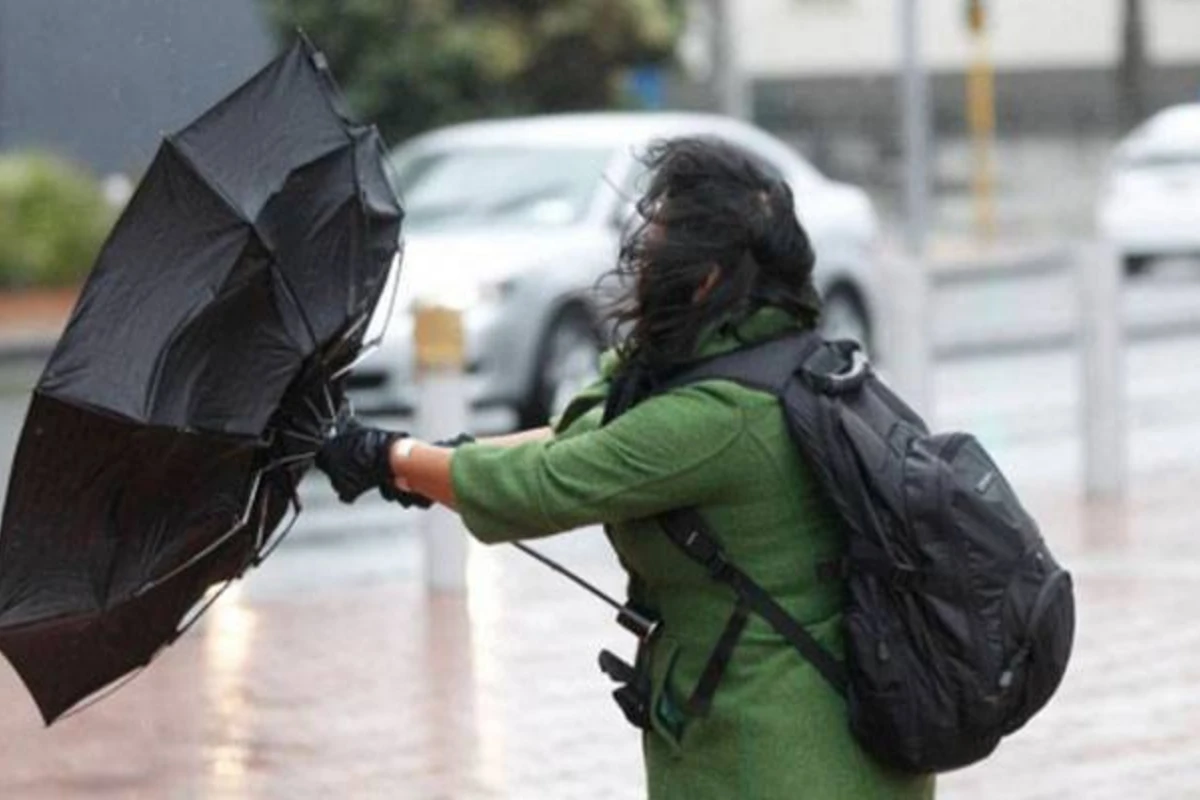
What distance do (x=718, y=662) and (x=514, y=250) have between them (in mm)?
14627

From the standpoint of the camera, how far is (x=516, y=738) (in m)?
9.38

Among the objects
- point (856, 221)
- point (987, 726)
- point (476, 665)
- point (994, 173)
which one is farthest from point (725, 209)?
point (994, 173)

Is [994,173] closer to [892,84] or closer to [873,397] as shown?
[892,84]

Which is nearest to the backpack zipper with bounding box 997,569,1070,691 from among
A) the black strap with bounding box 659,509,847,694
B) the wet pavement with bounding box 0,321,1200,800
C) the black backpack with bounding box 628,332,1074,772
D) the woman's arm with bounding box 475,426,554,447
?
the black backpack with bounding box 628,332,1074,772

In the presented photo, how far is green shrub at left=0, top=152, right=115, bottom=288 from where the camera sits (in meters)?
29.0

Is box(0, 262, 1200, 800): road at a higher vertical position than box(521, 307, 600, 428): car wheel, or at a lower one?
higher

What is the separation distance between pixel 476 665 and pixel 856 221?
487 inches

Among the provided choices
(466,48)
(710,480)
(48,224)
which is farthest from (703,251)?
(466,48)

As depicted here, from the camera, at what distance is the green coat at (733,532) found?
465 cm

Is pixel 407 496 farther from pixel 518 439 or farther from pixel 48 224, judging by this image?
pixel 48 224

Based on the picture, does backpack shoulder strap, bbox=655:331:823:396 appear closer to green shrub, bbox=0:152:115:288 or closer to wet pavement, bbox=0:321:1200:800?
wet pavement, bbox=0:321:1200:800

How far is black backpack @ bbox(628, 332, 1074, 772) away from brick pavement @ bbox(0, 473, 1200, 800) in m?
3.93

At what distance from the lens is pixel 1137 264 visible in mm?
35344

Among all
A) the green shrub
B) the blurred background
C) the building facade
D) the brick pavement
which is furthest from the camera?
the building facade
